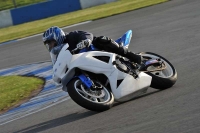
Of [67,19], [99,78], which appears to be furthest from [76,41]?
[67,19]

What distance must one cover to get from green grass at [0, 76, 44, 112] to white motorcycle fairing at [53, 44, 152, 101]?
2.91m

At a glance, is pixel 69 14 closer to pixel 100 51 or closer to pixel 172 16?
pixel 172 16

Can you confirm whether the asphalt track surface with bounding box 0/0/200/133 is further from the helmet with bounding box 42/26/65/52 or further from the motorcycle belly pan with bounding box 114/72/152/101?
the helmet with bounding box 42/26/65/52

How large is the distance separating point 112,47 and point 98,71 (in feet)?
1.80

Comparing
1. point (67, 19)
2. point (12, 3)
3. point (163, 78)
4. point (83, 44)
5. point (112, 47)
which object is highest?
point (83, 44)

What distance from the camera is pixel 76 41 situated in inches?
295

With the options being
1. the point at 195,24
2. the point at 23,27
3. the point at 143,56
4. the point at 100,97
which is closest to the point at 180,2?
the point at 195,24

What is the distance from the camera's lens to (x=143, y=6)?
21.6 m

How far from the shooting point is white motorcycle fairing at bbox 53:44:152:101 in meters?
7.01

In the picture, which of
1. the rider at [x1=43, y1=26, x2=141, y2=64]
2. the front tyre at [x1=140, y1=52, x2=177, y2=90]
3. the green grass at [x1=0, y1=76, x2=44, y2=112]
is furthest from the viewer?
the green grass at [x1=0, y1=76, x2=44, y2=112]

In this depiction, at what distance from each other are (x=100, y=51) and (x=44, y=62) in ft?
22.2

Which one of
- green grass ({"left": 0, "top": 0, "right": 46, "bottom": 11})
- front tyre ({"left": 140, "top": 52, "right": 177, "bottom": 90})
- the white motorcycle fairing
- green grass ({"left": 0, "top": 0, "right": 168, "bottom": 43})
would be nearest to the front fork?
the white motorcycle fairing

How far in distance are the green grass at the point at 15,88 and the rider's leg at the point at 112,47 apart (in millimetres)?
2982

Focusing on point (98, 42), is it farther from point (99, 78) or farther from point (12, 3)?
point (12, 3)
